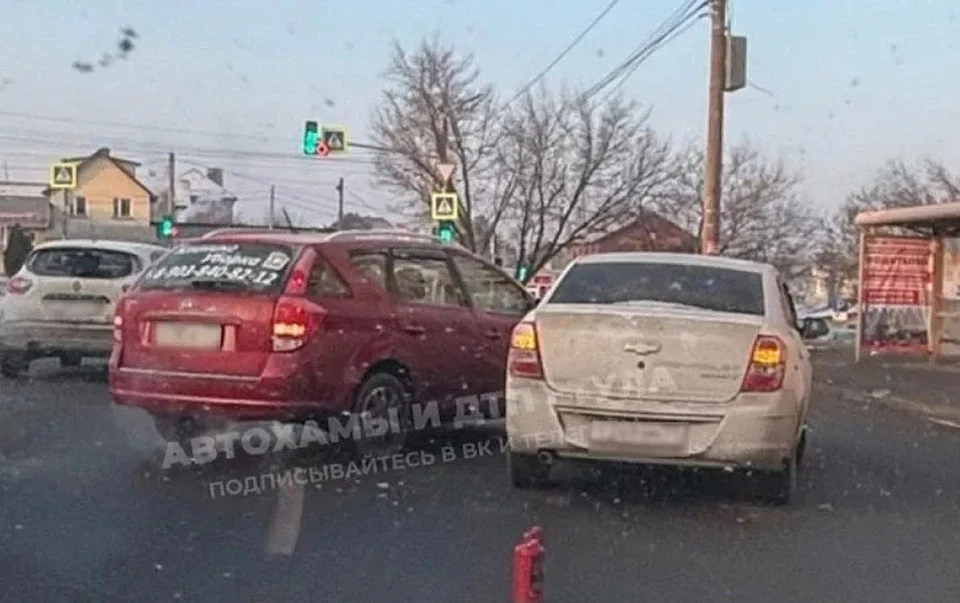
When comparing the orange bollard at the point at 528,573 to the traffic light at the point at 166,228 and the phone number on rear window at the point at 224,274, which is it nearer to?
the phone number on rear window at the point at 224,274

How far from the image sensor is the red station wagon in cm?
912

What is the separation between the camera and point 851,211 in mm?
61938

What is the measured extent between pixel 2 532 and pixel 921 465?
21.7ft

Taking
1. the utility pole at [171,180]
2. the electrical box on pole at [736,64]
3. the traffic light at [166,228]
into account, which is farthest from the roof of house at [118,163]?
the electrical box on pole at [736,64]

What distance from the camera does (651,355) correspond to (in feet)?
26.6

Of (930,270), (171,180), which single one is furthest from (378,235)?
(171,180)

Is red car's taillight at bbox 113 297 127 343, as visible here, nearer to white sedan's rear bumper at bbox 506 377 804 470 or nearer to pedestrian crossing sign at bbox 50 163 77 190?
white sedan's rear bumper at bbox 506 377 804 470

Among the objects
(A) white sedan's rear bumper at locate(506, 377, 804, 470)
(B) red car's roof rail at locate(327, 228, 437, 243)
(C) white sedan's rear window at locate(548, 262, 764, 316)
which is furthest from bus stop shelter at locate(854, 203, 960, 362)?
(A) white sedan's rear bumper at locate(506, 377, 804, 470)

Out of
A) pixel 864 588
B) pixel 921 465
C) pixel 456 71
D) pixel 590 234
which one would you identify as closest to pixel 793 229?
pixel 590 234

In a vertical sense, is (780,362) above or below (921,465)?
above

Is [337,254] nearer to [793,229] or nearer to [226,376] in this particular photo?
[226,376]

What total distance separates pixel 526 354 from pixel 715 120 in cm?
1362

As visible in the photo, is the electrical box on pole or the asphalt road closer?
the asphalt road

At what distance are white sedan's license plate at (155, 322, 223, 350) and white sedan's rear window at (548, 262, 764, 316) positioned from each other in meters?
2.08
